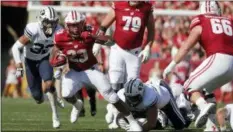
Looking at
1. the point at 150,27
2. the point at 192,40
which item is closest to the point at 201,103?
the point at 192,40

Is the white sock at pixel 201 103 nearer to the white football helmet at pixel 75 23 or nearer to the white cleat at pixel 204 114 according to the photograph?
the white cleat at pixel 204 114

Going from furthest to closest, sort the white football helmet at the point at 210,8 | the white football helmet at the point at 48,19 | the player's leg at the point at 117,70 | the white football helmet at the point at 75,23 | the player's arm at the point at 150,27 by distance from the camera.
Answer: the player's arm at the point at 150,27 → the player's leg at the point at 117,70 → the white football helmet at the point at 48,19 → the white football helmet at the point at 75,23 → the white football helmet at the point at 210,8

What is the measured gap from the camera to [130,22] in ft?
38.5

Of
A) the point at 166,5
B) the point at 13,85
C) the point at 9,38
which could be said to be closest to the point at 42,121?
the point at 166,5

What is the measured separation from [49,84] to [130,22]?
4.66ft

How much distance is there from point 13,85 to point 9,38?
4381 mm

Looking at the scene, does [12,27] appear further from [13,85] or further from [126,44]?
[126,44]

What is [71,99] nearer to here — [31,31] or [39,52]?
[31,31]

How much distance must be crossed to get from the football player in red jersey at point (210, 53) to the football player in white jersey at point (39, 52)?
2508 millimetres

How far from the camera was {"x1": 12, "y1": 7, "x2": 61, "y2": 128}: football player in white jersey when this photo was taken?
37.9ft

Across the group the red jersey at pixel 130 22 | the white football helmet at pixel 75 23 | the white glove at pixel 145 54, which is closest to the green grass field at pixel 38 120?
the white glove at pixel 145 54

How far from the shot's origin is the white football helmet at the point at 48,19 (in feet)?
37.8

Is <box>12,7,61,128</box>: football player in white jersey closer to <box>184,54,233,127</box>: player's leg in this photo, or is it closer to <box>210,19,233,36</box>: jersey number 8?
<box>184,54,233,127</box>: player's leg

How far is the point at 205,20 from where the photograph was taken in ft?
31.0
